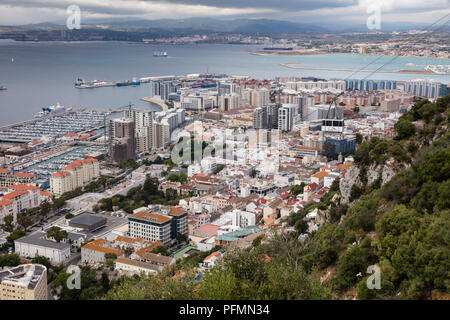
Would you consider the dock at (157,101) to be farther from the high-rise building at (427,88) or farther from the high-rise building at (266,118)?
the high-rise building at (427,88)

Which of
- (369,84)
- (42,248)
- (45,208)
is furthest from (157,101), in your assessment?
(42,248)

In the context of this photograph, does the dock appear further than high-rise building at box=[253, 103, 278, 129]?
Yes

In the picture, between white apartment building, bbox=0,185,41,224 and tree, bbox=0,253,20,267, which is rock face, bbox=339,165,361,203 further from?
white apartment building, bbox=0,185,41,224

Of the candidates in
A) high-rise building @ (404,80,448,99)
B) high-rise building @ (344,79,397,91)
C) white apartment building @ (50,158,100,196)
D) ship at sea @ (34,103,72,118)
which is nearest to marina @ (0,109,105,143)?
ship at sea @ (34,103,72,118)

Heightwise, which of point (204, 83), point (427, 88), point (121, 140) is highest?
point (427, 88)

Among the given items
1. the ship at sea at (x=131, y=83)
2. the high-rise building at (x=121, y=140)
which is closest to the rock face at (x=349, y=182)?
the high-rise building at (x=121, y=140)

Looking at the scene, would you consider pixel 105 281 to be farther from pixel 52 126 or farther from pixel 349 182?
pixel 52 126
